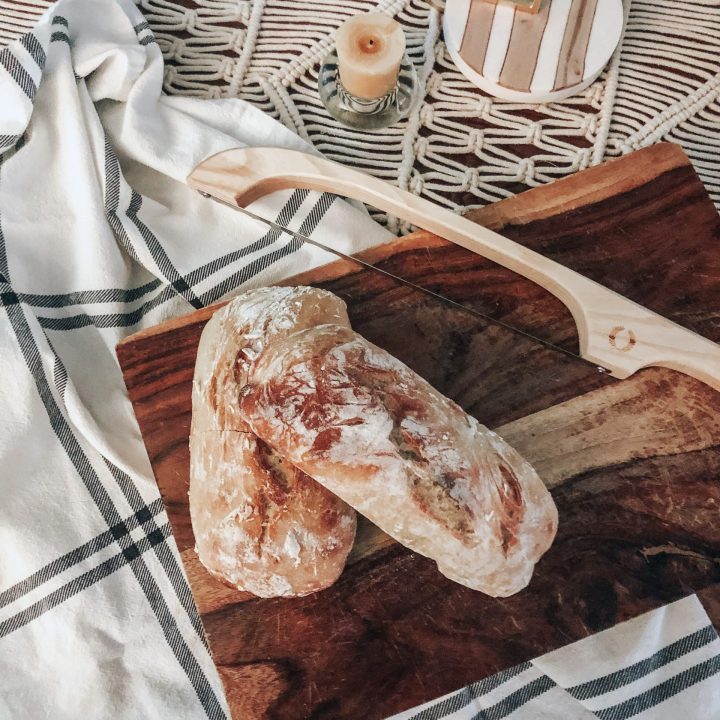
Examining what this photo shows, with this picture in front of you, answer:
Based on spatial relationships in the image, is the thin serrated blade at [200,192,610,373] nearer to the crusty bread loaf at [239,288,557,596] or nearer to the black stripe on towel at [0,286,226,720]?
the crusty bread loaf at [239,288,557,596]

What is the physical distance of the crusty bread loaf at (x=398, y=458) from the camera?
742 mm

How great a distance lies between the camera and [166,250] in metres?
1.00

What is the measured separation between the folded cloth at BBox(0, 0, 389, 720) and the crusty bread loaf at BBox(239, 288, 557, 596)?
28cm

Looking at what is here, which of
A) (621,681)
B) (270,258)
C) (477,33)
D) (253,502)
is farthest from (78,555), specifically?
(477,33)

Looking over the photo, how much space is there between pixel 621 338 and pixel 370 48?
19.6 inches

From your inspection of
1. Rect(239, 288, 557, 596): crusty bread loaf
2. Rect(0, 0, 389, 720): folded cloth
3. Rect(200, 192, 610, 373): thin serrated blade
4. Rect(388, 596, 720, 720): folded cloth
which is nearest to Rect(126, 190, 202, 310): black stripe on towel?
Rect(0, 0, 389, 720): folded cloth

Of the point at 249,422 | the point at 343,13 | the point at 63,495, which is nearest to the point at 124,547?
the point at 63,495

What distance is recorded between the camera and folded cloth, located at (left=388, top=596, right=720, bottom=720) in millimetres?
955

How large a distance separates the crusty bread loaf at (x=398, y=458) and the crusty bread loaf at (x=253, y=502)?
36mm

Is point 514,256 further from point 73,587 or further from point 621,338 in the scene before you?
point 73,587

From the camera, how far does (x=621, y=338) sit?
2.97ft

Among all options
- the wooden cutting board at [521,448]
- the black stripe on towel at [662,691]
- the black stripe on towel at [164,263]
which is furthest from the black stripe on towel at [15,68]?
the black stripe on towel at [662,691]

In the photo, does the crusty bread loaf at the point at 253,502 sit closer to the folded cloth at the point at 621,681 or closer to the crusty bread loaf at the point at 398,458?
the crusty bread loaf at the point at 398,458

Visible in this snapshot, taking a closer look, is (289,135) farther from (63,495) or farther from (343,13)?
(63,495)
